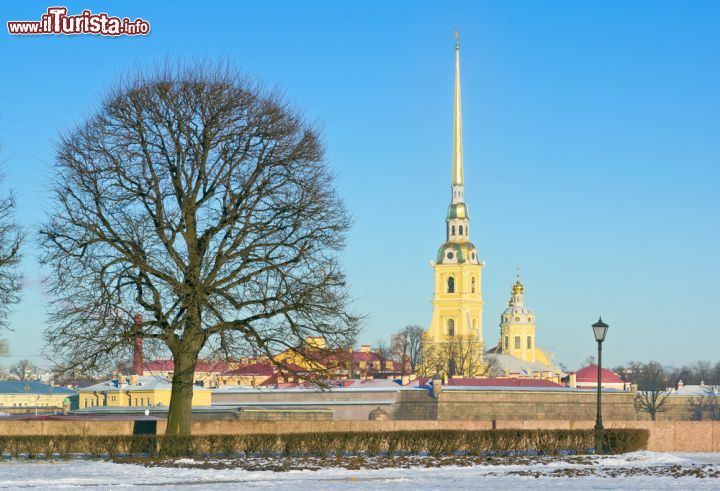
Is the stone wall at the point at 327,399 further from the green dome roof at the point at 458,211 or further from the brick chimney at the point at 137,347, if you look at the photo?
the green dome roof at the point at 458,211

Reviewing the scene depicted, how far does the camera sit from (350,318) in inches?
1484

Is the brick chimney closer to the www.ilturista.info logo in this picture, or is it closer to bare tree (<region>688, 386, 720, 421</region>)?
the www.ilturista.info logo

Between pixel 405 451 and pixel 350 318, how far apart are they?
445 cm

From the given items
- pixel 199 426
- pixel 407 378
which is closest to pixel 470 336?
pixel 407 378

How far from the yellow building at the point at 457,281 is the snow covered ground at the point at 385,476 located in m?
153

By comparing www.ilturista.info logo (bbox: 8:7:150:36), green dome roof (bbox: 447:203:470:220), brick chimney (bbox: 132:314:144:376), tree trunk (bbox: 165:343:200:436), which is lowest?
tree trunk (bbox: 165:343:200:436)

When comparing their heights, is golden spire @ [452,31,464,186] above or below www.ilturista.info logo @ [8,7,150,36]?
above

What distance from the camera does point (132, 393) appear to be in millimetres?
121938

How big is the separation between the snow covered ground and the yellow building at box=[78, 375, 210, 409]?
81280 mm

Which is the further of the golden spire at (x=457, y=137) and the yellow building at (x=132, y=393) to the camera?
the golden spire at (x=457, y=137)

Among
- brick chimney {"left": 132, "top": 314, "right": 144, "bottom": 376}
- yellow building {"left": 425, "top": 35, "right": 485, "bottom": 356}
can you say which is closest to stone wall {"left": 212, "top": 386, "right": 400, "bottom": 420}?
brick chimney {"left": 132, "top": 314, "right": 144, "bottom": 376}

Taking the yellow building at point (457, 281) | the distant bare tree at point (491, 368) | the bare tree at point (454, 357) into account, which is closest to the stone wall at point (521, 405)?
the bare tree at point (454, 357)

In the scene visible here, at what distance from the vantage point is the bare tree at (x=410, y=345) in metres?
171

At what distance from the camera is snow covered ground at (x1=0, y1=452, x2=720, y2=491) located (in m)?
25.2
